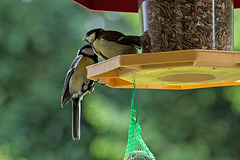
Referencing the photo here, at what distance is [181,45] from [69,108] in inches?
121

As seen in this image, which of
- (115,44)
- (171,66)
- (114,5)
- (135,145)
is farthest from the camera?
(114,5)

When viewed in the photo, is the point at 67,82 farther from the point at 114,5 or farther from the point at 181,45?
the point at 181,45

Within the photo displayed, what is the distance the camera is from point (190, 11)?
4.49ft

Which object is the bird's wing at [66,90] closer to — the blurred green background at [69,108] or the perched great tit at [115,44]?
the perched great tit at [115,44]

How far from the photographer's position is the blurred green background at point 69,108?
13.4 feet

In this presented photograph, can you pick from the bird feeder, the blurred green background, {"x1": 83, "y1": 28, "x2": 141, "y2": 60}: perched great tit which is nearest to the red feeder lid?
{"x1": 83, "y1": 28, "x2": 141, "y2": 60}: perched great tit

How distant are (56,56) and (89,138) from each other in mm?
936

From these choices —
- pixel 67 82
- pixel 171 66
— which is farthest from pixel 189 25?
pixel 67 82

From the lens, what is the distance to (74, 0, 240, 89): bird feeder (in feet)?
3.94

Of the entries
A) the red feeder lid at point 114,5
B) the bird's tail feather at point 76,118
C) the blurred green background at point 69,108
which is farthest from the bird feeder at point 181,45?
the blurred green background at point 69,108

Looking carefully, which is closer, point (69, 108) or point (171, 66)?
point (171, 66)

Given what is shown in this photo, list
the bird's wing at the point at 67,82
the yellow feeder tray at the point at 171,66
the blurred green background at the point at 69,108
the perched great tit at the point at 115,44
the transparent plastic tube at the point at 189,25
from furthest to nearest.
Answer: the blurred green background at the point at 69,108 → the bird's wing at the point at 67,82 → the perched great tit at the point at 115,44 → the transparent plastic tube at the point at 189,25 → the yellow feeder tray at the point at 171,66

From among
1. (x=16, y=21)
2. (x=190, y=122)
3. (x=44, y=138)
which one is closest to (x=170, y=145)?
(x=190, y=122)

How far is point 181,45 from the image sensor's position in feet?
4.42
